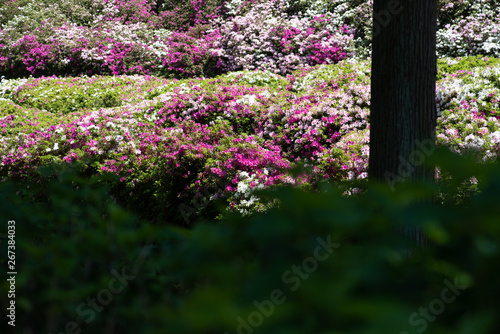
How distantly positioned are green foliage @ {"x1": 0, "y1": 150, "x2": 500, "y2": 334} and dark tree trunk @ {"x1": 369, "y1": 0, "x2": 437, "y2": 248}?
1.76 m

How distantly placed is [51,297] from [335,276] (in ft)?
2.56

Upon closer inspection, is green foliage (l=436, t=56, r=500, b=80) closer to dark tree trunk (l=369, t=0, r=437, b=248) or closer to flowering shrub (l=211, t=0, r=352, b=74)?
flowering shrub (l=211, t=0, r=352, b=74)

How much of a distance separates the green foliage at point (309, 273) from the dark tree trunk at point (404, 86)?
1.76 m

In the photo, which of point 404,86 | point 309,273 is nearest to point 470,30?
point 404,86

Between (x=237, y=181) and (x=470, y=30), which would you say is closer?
(x=237, y=181)

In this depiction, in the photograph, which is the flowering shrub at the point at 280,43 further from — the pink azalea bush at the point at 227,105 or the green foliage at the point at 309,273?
A: the green foliage at the point at 309,273

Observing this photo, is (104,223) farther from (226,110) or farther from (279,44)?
(279,44)

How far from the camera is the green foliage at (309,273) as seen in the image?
0.76 meters

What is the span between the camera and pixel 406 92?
2775 millimetres

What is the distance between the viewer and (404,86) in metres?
2.77

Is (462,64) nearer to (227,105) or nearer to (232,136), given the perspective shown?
(227,105)

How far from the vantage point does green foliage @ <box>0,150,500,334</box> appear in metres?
0.76

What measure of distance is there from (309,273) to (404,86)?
2.19 meters

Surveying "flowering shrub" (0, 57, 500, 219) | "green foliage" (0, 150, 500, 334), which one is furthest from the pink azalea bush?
"green foliage" (0, 150, 500, 334)
